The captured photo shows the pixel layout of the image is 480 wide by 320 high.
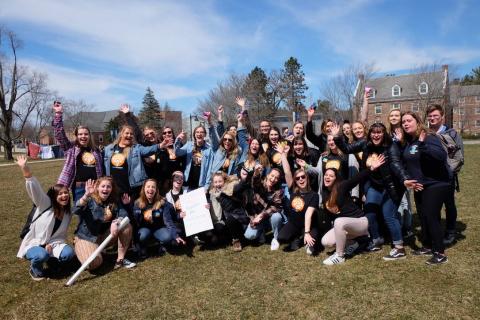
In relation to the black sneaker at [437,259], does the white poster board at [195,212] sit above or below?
above

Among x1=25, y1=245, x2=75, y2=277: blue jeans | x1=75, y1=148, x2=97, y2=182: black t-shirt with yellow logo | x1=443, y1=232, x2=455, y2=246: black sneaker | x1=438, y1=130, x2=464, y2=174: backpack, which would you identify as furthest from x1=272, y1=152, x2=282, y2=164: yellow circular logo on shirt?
x1=25, y1=245, x2=75, y2=277: blue jeans

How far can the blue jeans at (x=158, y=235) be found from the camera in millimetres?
5777

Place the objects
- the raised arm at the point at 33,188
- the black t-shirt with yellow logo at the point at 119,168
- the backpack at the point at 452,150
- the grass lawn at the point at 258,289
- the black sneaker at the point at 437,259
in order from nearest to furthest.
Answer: the grass lawn at the point at 258,289
the raised arm at the point at 33,188
the black sneaker at the point at 437,259
the backpack at the point at 452,150
the black t-shirt with yellow logo at the point at 119,168

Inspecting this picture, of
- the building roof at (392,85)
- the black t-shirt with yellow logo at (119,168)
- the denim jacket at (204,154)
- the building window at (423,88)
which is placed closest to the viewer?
the black t-shirt with yellow logo at (119,168)

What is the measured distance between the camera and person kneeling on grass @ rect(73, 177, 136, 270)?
525cm

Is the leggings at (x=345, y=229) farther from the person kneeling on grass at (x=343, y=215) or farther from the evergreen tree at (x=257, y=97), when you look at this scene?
the evergreen tree at (x=257, y=97)

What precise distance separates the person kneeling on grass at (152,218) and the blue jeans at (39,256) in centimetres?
110

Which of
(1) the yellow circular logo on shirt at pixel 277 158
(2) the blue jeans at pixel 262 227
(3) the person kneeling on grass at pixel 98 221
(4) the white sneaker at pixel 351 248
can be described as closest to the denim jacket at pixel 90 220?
(3) the person kneeling on grass at pixel 98 221

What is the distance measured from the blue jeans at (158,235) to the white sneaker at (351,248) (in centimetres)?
279

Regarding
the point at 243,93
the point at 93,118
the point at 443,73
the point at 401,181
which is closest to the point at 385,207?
the point at 401,181

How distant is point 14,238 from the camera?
7.30m

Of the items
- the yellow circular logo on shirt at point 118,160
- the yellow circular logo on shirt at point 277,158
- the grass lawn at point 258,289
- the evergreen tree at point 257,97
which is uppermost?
the evergreen tree at point 257,97

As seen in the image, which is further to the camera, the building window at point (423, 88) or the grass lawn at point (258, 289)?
the building window at point (423, 88)

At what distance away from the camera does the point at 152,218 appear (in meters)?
5.89
